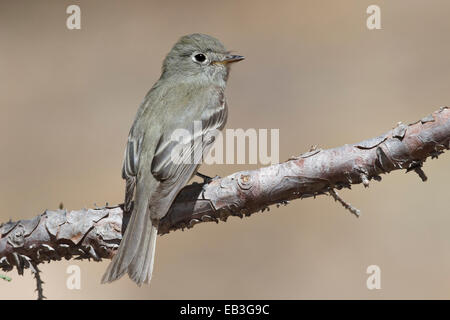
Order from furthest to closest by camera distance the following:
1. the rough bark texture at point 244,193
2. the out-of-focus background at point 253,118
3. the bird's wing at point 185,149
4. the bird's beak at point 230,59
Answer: the out-of-focus background at point 253,118 < the bird's beak at point 230,59 < the bird's wing at point 185,149 < the rough bark texture at point 244,193

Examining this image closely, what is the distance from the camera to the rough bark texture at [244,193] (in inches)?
127

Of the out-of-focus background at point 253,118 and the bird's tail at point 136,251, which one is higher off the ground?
the out-of-focus background at point 253,118

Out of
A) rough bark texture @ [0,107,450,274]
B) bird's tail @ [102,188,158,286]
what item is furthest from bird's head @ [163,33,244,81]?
bird's tail @ [102,188,158,286]

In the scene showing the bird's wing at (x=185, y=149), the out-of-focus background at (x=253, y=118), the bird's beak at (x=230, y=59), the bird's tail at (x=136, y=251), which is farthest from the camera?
the out-of-focus background at (x=253, y=118)

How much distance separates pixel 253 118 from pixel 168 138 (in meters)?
4.13

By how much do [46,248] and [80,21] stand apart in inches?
265

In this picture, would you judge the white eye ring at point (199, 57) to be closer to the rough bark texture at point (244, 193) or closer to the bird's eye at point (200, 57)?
the bird's eye at point (200, 57)

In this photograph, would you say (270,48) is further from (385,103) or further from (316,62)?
(385,103)

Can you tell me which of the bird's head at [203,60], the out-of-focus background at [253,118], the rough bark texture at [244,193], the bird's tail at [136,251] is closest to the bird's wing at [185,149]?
the rough bark texture at [244,193]

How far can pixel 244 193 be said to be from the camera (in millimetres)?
3510

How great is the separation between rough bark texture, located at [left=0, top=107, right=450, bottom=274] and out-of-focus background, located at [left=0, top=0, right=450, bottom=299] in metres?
2.84

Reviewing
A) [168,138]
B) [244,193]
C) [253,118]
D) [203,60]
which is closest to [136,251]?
[244,193]

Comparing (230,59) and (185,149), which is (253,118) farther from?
(185,149)

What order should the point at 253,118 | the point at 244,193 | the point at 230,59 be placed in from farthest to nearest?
the point at 253,118
the point at 230,59
the point at 244,193
